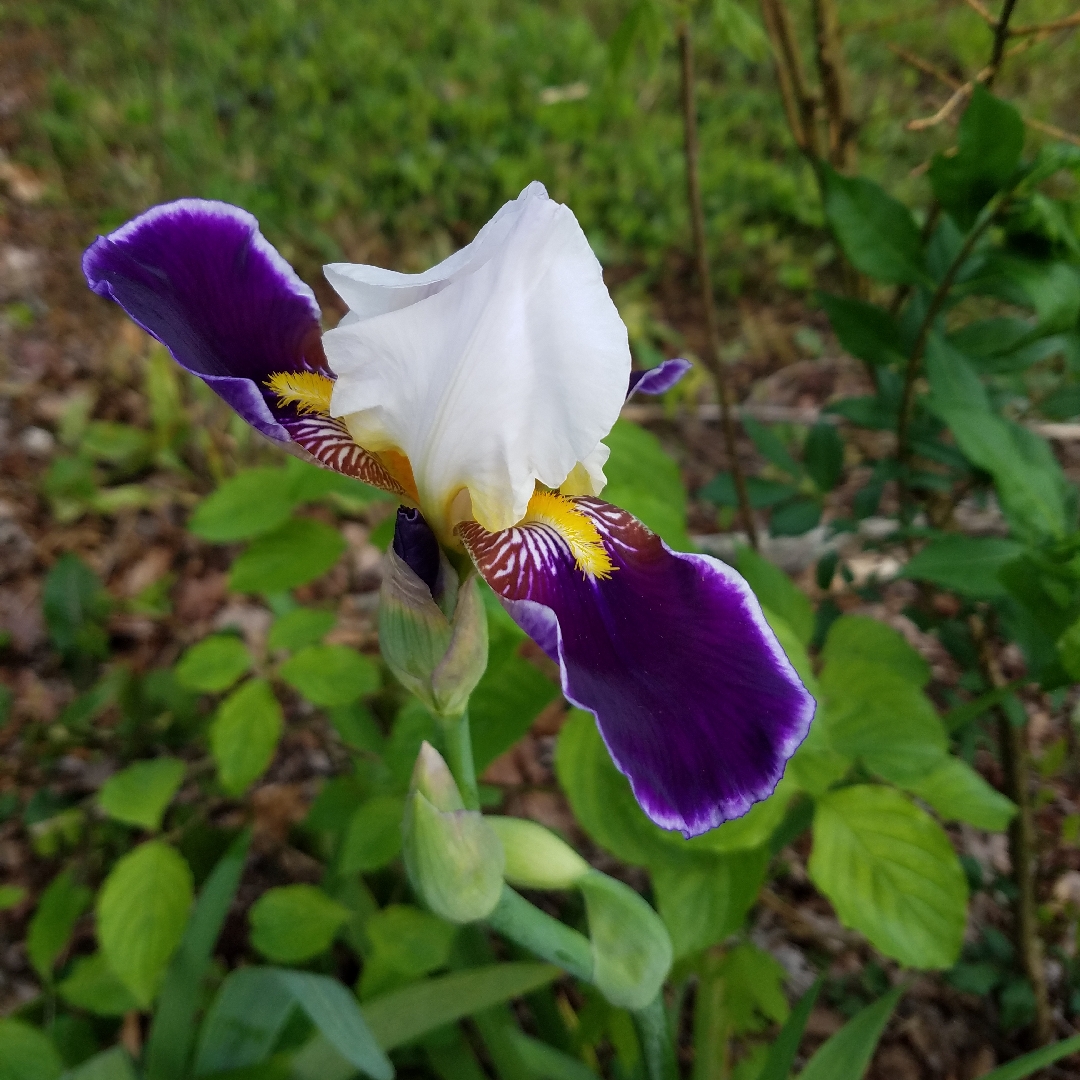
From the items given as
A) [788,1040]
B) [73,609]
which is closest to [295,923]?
[788,1040]

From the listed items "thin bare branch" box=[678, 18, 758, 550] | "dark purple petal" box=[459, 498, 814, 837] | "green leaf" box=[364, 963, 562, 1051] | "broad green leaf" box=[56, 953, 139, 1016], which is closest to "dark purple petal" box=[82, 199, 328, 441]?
"dark purple petal" box=[459, 498, 814, 837]

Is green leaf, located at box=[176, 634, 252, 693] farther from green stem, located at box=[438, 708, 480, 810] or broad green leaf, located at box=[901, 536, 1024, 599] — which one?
broad green leaf, located at box=[901, 536, 1024, 599]

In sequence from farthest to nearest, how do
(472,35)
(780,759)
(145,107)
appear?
1. (472,35)
2. (145,107)
3. (780,759)

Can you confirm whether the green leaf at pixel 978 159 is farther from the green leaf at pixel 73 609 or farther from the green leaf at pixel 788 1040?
the green leaf at pixel 73 609

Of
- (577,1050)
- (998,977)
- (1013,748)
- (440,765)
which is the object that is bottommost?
(998,977)

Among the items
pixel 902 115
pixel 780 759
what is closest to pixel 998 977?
pixel 780 759

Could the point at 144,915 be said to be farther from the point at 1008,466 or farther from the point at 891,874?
the point at 1008,466

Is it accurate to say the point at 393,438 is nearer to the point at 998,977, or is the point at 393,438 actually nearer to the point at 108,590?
the point at 998,977
